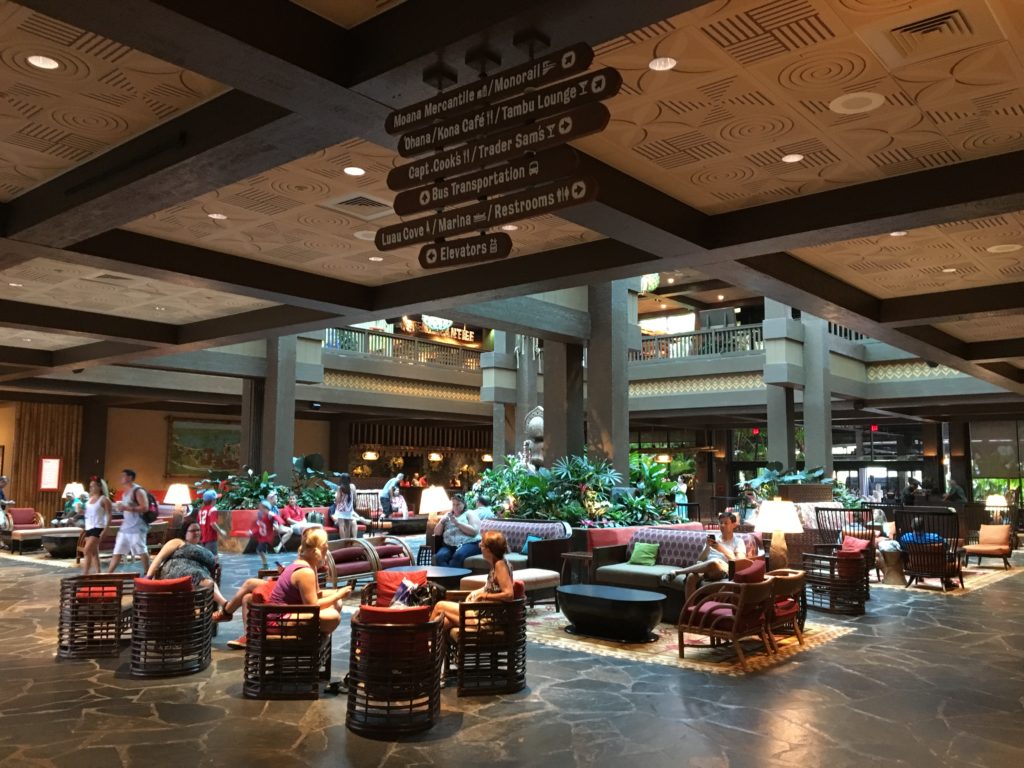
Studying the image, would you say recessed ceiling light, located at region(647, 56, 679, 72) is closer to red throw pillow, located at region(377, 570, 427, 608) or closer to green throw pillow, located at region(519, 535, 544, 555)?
red throw pillow, located at region(377, 570, 427, 608)

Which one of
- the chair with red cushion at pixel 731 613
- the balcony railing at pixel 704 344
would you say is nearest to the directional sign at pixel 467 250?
the chair with red cushion at pixel 731 613

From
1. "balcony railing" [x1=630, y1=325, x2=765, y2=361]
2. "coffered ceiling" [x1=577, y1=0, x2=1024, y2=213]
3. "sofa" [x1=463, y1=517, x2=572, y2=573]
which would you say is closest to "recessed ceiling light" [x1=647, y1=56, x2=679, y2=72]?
"coffered ceiling" [x1=577, y1=0, x2=1024, y2=213]

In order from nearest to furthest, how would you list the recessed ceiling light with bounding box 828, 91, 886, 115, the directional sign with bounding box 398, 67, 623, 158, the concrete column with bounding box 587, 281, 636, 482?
the directional sign with bounding box 398, 67, 623, 158 < the recessed ceiling light with bounding box 828, 91, 886, 115 < the concrete column with bounding box 587, 281, 636, 482

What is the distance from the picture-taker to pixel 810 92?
461 centimetres

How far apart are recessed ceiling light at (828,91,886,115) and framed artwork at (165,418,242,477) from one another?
23.1 meters

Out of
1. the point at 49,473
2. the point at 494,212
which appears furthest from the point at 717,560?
the point at 49,473

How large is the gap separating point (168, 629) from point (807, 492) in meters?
13.1

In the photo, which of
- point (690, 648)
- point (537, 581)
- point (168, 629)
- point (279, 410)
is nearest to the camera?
point (168, 629)

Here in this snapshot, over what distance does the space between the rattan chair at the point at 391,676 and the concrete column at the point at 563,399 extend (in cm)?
873

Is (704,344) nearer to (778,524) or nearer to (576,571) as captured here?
(576,571)

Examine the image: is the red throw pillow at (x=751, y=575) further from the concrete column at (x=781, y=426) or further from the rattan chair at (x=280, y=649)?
the concrete column at (x=781, y=426)

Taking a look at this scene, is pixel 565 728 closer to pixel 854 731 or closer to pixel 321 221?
pixel 854 731

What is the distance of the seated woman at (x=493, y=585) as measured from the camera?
6180 mm

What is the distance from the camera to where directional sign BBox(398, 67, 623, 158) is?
126 inches
